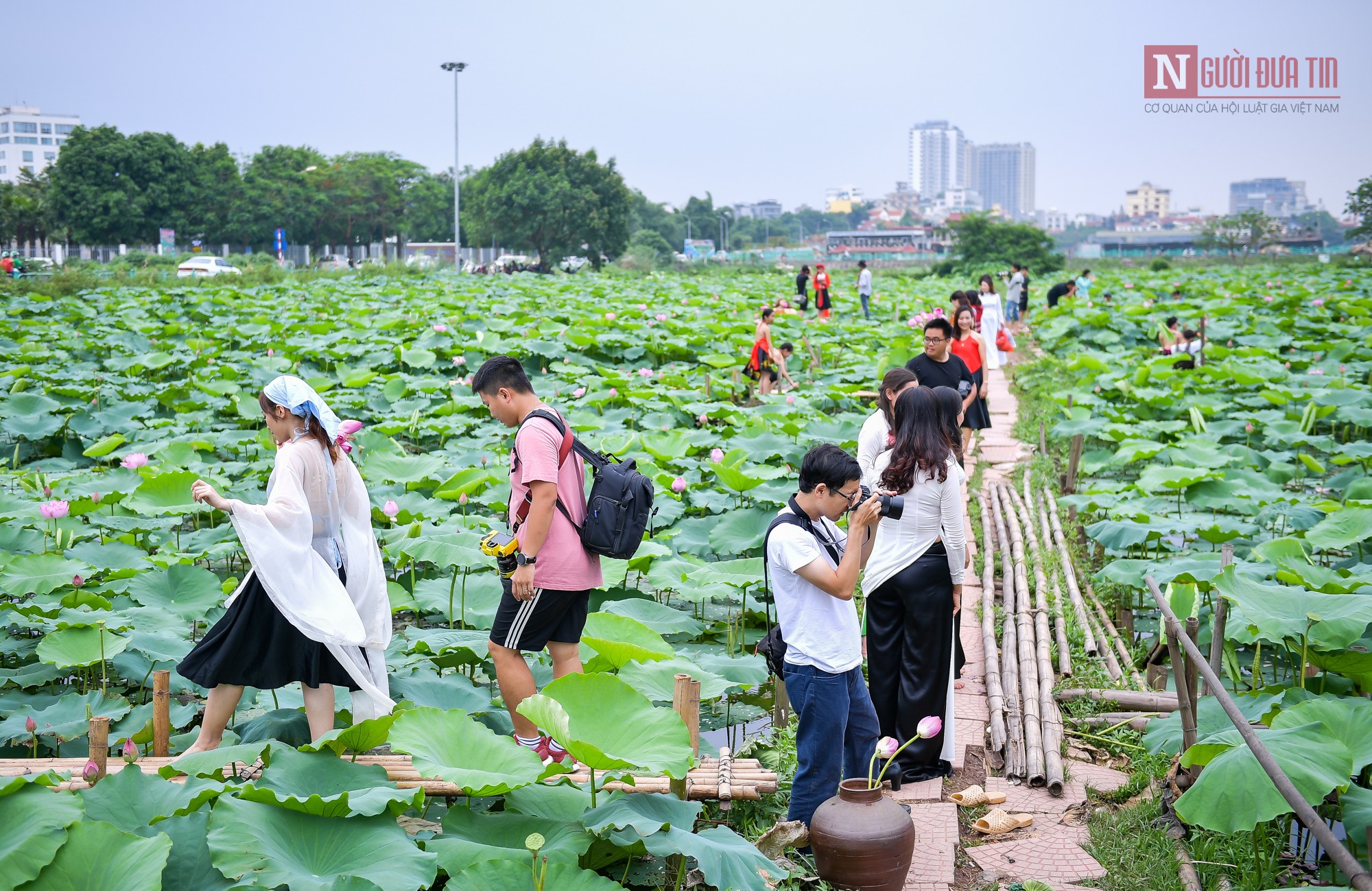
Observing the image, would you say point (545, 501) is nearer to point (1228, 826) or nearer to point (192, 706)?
point (192, 706)

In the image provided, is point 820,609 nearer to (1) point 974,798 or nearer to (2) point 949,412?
(2) point 949,412

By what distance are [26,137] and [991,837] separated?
12700 cm

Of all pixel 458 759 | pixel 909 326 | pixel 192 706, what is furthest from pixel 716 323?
pixel 458 759

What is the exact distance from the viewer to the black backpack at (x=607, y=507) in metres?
3.06

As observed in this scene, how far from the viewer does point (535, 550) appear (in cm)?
300

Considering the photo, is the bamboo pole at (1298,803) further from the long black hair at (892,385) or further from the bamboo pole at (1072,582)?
the bamboo pole at (1072,582)

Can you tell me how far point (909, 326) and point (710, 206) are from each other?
200ft

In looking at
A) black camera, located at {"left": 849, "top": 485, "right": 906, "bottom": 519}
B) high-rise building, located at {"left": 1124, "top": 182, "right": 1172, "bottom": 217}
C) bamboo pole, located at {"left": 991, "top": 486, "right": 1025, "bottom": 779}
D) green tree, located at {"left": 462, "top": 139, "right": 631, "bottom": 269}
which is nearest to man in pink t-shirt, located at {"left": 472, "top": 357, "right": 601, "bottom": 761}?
black camera, located at {"left": 849, "top": 485, "right": 906, "bottom": 519}

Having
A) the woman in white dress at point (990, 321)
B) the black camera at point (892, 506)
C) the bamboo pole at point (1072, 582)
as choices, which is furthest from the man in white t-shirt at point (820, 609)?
the woman in white dress at point (990, 321)

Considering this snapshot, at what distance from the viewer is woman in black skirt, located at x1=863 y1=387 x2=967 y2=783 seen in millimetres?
3230

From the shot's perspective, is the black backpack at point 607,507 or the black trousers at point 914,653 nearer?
the black backpack at point 607,507

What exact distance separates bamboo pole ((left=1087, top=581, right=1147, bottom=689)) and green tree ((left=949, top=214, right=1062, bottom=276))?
1144 inches

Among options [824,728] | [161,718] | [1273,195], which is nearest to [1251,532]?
[824,728]

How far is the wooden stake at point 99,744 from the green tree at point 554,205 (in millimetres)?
36953
